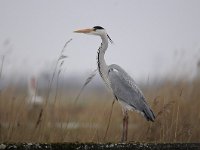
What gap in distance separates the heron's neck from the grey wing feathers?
0.22 ft

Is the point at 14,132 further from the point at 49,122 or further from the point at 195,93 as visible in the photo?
the point at 195,93

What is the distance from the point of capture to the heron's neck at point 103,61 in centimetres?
638

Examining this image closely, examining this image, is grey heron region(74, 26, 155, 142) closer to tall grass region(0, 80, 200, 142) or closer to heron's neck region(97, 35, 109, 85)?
heron's neck region(97, 35, 109, 85)

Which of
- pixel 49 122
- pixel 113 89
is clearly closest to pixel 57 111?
pixel 49 122

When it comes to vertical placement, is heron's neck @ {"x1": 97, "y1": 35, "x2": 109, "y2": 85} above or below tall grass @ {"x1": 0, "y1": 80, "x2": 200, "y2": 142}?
above

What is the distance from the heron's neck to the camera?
6.38m

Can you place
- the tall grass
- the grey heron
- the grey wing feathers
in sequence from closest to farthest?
1. the tall grass
2. the grey wing feathers
3. the grey heron

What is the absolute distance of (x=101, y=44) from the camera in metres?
6.51

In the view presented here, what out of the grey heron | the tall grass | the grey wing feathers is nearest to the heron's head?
the grey heron

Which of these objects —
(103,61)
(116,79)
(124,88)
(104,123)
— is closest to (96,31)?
(103,61)

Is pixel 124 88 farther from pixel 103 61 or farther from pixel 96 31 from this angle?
pixel 96 31

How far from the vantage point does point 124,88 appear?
642 cm

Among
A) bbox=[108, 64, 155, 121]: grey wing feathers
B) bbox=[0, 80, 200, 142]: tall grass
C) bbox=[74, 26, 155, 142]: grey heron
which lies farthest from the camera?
bbox=[74, 26, 155, 142]: grey heron

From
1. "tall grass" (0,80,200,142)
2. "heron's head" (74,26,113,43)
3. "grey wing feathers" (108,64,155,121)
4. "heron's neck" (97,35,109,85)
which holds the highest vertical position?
"heron's head" (74,26,113,43)
